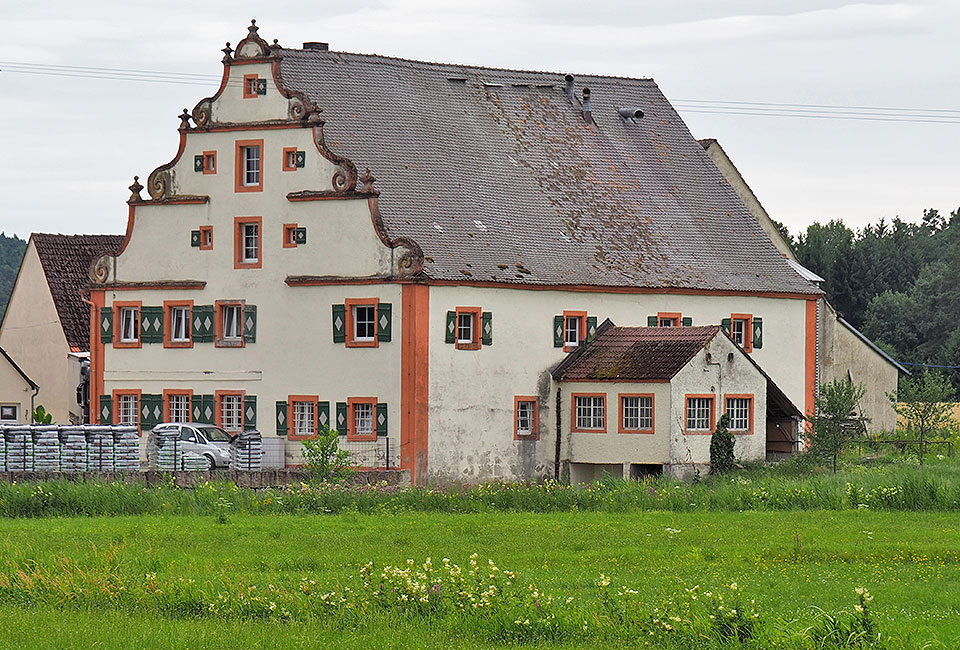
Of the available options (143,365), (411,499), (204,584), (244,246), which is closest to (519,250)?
(244,246)

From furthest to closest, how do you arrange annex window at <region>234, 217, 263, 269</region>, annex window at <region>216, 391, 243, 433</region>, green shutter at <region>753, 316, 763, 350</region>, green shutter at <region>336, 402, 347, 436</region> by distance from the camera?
green shutter at <region>753, 316, 763, 350</region>
annex window at <region>234, 217, 263, 269</region>
annex window at <region>216, 391, 243, 433</region>
green shutter at <region>336, 402, 347, 436</region>

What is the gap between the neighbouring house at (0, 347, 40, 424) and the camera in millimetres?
66875

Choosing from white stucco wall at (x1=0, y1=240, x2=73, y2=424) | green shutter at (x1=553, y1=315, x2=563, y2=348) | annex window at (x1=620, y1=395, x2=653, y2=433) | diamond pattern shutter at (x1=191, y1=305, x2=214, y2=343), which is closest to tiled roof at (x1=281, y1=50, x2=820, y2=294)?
green shutter at (x1=553, y1=315, x2=563, y2=348)

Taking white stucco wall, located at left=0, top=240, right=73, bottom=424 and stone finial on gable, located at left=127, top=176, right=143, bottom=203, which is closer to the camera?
stone finial on gable, located at left=127, top=176, right=143, bottom=203

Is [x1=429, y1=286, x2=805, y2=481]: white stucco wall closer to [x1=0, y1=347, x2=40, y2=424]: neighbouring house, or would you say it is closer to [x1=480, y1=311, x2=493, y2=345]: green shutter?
[x1=480, y1=311, x2=493, y2=345]: green shutter

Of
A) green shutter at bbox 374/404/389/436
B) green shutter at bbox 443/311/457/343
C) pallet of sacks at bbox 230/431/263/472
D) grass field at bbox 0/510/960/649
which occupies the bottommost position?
grass field at bbox 0/510/960/649

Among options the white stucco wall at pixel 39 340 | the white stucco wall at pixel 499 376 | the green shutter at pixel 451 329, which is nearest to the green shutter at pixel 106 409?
the white stucco wall at pixel 499 376

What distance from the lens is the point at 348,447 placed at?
166 ft

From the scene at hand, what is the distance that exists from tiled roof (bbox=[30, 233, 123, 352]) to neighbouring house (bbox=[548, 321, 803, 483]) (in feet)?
79.4

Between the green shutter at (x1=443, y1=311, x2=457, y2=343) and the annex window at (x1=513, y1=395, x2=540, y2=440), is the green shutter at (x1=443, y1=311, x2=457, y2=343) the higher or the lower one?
the higher one

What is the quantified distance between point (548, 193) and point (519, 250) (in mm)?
3919

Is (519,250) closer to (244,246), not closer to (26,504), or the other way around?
(244,246)

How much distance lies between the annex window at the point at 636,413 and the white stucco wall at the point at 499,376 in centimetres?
234

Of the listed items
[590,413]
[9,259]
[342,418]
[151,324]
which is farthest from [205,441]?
[9,259]
